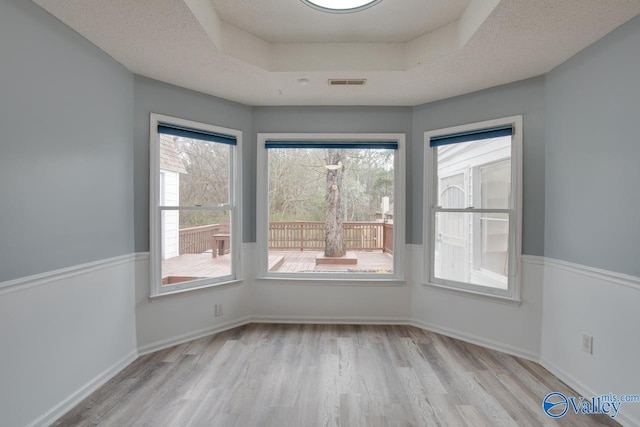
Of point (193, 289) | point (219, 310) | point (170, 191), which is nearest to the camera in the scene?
point (170, 191)

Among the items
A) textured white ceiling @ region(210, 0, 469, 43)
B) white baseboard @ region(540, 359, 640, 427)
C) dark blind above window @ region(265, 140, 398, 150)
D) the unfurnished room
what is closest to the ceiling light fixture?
the unfurnished room

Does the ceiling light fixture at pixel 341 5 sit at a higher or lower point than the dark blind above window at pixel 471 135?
higher

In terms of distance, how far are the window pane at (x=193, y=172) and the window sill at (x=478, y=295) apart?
2444 mm

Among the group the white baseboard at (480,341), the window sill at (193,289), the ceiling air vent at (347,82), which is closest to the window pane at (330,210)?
the window sill at (193,289)

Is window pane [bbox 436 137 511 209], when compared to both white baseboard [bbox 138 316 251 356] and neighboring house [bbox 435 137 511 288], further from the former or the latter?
white baseboard [bbox 138 316 251 356]

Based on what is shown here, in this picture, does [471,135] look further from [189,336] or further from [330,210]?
[189,336]

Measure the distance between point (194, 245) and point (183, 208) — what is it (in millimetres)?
399

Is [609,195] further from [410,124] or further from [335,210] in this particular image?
[335,210]

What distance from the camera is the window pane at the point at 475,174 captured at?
9.60 feet

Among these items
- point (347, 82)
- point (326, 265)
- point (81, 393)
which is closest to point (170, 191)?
point (81, 393)

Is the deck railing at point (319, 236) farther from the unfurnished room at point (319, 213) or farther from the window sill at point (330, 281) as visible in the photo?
the window sill at point (330, 281)

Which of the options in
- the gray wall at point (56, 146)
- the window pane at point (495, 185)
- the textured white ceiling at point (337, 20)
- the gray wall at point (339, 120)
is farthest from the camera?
the gray wall at point (339, 120)

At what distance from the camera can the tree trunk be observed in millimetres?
3586

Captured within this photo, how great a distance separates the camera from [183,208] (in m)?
2.97
